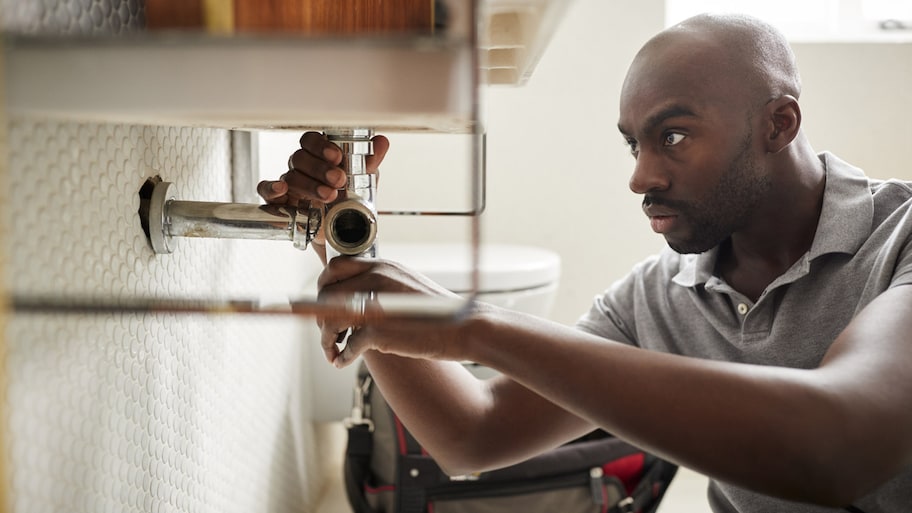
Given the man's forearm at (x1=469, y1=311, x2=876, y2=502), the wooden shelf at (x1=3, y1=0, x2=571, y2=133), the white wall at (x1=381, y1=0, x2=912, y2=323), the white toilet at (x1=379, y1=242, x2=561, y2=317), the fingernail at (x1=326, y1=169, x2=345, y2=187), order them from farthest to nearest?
the white wall at (x1=381, y1=0, x2=912, y2=323) → the white toilet at (x1=379, y1=242, x2=561, y2=317) → the fingernail at (x1=326, y1=169, x2=345, y2=187) → the man's forearm at (x1=469, y1=311, x2=876, y2=502) → the wooden shelf at (x1=3, y1=0, x2=571, y2=133)

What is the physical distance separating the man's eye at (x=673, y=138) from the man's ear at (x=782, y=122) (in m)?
0.12

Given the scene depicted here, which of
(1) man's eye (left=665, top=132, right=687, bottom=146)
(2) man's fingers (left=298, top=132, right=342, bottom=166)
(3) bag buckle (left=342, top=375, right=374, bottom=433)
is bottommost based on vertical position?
(3) bag buckle (left=342, top=375, right=374, bottom=433)

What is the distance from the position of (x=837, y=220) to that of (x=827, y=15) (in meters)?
1.28

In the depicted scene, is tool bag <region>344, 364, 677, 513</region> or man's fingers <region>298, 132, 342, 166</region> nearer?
man's fingers <region>298, 132, 342, 166</region>

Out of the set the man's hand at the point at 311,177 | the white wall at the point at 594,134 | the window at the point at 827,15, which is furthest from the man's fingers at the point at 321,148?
the window at the point at 827,15

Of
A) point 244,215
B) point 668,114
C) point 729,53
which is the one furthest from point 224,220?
point 729,53

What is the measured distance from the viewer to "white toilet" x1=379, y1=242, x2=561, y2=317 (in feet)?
4.58

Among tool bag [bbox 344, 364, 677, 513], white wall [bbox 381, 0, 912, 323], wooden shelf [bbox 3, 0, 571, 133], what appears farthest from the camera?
white wall [bbox 381, 0, 912, 323]

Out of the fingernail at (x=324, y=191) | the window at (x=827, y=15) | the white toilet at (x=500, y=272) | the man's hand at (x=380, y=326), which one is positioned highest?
the window at (x=827, y=15)

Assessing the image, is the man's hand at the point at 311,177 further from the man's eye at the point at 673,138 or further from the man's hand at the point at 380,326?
the man's eye at the point at 673,138

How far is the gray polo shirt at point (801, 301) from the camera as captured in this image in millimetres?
819

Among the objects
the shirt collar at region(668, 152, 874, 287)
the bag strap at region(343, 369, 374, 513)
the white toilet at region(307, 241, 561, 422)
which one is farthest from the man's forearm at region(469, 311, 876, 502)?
the bag strap at region(343, 369, 374, 513)

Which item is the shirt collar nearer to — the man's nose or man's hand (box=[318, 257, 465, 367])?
the man's nose

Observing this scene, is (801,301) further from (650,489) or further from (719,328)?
(650,489)
